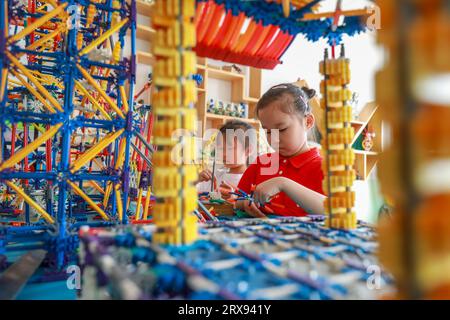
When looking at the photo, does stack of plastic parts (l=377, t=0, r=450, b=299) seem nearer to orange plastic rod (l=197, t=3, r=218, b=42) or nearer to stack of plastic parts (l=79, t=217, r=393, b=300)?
stack of plastic parts (l=79, t=217, r=393, b=300)

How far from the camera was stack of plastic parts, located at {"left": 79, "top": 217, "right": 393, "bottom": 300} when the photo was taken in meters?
0.71

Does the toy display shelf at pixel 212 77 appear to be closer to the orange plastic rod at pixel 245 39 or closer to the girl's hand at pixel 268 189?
the girl's hand at pixel 268 189

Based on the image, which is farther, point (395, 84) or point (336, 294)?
point (336, 294)

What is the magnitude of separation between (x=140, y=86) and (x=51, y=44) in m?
1.89

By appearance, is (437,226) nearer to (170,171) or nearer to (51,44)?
(170,171)

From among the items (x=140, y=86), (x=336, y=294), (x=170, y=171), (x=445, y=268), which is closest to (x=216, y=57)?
(x=170, y=171)

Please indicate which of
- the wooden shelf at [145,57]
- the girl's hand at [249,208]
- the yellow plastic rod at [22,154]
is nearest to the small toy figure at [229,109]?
the wooden shelf at [145,57]

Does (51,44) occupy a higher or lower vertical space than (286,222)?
higher

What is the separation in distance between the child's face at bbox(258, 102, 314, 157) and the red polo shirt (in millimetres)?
96

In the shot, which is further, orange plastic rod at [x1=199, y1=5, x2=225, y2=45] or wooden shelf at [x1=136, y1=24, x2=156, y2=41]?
wooden shelf at [x1=136, y1=24, x2=156, y2=41]

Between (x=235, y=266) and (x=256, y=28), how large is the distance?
1034 mm

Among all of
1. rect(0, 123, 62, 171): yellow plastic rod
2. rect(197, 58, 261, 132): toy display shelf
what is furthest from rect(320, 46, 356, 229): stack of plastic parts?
rect(197, 58, 261, 132): toy display shelf

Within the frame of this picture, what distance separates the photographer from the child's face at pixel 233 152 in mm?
4187
